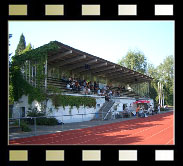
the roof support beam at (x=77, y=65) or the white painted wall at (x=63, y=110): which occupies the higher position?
the roof support beam at (x=77, y=65)

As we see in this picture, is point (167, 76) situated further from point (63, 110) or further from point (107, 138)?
point (107, 138)

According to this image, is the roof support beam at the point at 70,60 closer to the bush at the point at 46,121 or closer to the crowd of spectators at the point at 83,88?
the crowd of spectators at the point at 83,88

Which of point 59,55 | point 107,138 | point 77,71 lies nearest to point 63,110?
point 59,55

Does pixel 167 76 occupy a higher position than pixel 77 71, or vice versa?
pixel 167 76

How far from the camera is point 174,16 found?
5.04 metres

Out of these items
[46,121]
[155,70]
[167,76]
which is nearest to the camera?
[46,121]

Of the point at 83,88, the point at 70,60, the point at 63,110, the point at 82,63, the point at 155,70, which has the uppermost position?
the point at 155,70

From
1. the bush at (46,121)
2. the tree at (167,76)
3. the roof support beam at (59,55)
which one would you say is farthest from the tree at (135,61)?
the bush at (46,121)

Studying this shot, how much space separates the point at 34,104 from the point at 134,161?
17656mm

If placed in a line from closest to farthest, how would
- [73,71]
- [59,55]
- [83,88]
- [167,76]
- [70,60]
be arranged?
[59,55] < [70,60] < [83,88] < [73,71] < [167,76]

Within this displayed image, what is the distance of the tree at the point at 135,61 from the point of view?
232 ft

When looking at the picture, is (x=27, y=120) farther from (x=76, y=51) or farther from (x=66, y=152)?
(x=66, y=152)

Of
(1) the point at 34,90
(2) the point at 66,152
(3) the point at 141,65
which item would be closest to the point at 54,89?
(1) the point at 34,90

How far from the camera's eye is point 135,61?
71188 mm
